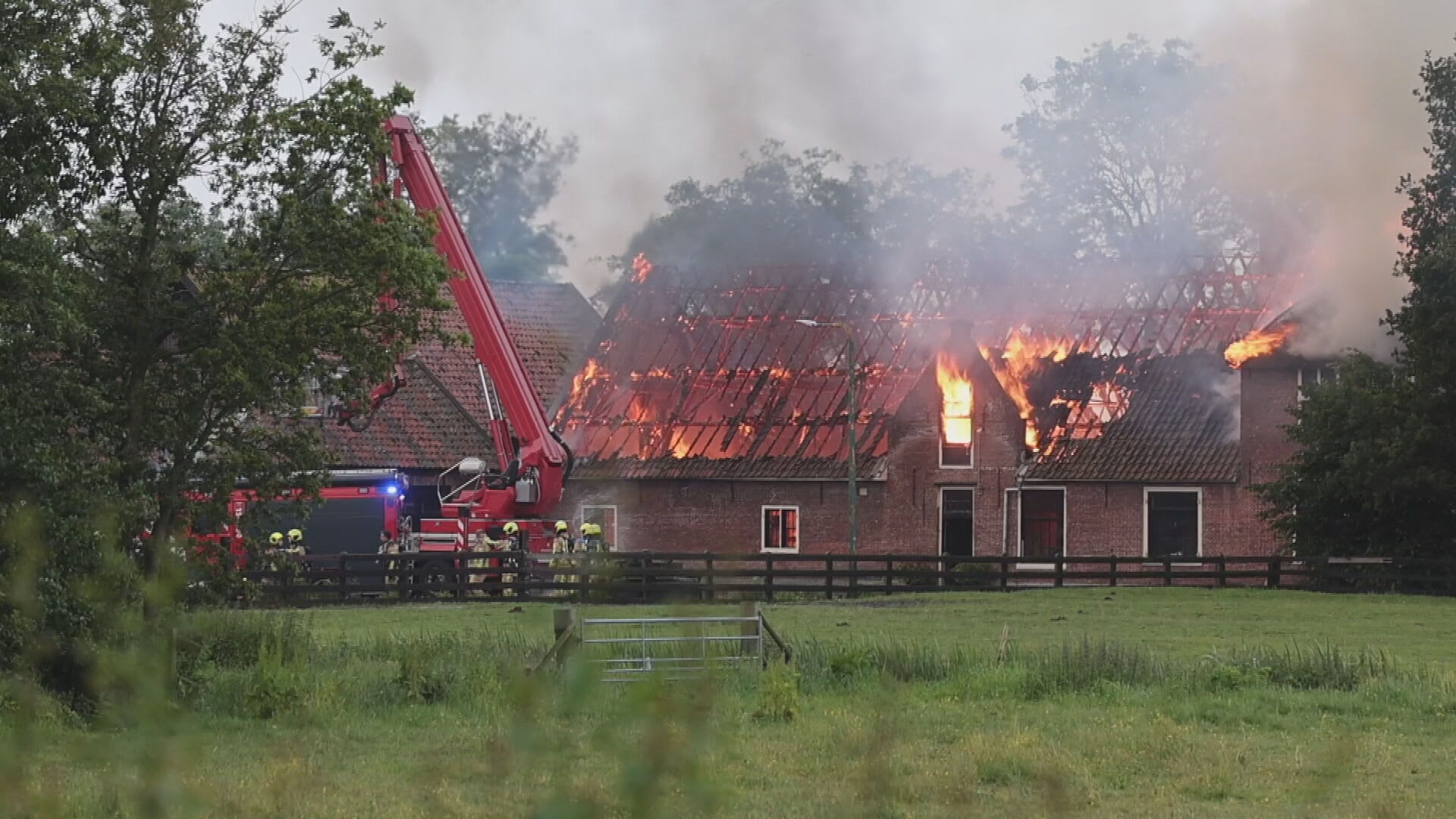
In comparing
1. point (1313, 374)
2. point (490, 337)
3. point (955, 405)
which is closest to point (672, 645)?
point (490, 337)

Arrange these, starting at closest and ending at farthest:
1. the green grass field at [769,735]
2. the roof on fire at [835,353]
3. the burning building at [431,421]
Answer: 1. the green grass field at [769,735]
2. the roof on fire at [835,353]
3. the burning building at [431,421]

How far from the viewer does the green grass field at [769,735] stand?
4.21m

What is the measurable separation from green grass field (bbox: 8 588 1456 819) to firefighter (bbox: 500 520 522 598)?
46.9ft

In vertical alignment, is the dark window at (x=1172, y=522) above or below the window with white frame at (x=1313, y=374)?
below

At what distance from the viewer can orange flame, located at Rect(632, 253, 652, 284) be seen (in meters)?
61.0

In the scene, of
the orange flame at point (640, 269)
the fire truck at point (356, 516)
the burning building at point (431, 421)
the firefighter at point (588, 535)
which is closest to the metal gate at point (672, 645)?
the firefighter at point (588, 535)

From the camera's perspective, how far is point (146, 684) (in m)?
4.22

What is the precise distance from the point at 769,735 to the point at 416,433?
4064 centimetres

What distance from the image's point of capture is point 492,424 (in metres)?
41.4

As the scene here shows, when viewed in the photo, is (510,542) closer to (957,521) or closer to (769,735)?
(957,521)

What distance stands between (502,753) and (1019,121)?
68.5 m

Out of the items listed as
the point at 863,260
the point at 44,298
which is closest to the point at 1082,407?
the point at 863,260

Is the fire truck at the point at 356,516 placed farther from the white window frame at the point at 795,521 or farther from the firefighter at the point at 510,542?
the white window frame at the point at 795,521

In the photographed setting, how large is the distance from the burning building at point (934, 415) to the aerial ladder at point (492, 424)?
9.14 meters
